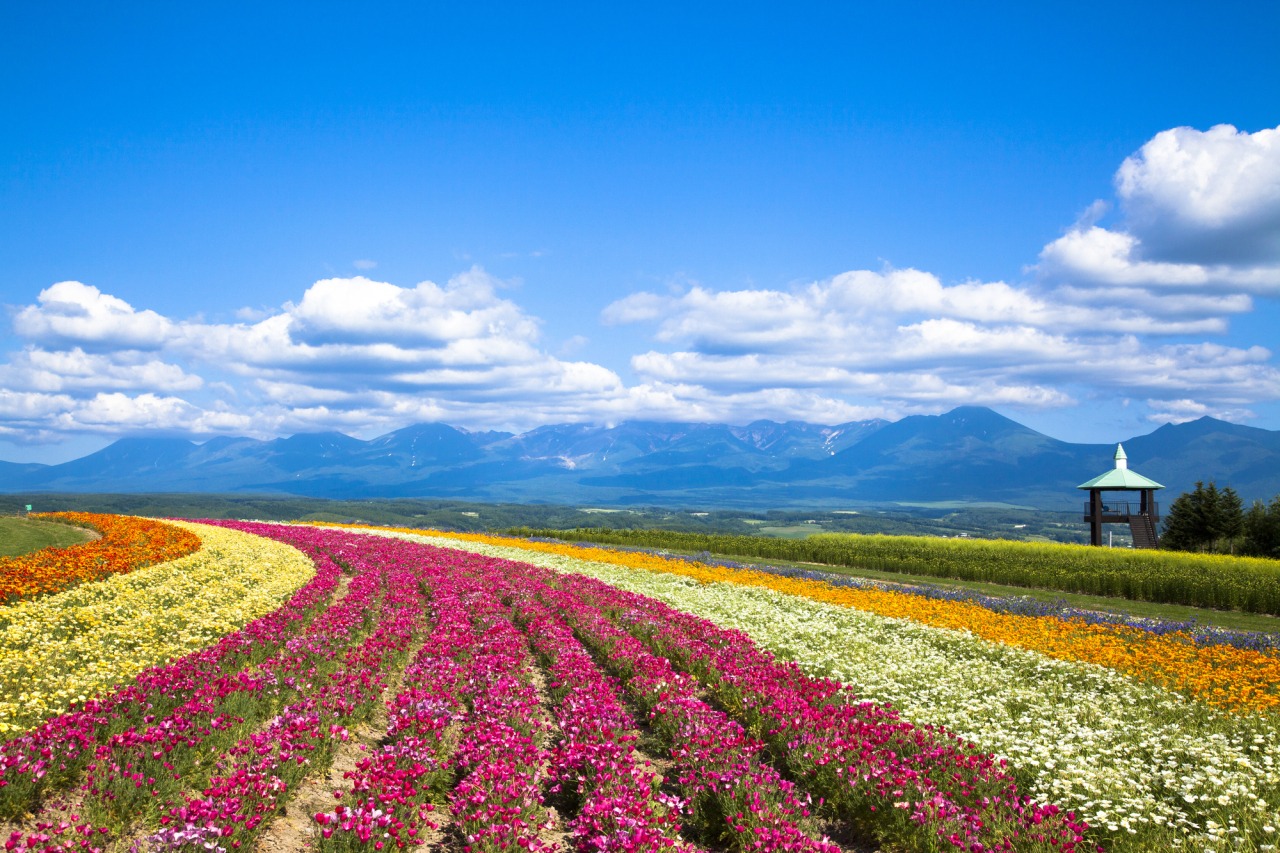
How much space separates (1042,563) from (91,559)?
4360cm

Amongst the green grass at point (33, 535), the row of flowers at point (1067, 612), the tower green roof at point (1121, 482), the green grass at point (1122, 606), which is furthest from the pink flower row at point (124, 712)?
the tower green roof at point (1121, 482)

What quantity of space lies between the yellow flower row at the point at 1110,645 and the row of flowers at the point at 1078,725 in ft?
3.14

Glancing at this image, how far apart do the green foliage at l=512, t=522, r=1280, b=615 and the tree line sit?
25.2 meters

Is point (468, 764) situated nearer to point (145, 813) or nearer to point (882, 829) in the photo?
point (145, 813)

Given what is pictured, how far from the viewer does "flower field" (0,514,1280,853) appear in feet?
24.2

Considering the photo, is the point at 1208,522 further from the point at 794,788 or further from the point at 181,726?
the point at 181,726

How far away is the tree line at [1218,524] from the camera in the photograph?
56.6 m

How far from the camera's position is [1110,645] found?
18219 millimetres

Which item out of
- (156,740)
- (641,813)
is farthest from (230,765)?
(641,813)

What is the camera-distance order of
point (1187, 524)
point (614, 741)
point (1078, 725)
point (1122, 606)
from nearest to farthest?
point (614, 741) → point (1078, 725) → point (1122, 606) → point (1187, 524)

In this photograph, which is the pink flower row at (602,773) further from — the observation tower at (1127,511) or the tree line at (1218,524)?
the tree line at (1218,524)

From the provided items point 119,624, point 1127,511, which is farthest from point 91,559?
point 1127,511

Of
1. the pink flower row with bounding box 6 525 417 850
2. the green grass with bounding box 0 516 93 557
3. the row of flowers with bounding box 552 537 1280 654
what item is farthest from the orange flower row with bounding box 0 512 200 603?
the row of flowers with bounding box 552 537 1280 654

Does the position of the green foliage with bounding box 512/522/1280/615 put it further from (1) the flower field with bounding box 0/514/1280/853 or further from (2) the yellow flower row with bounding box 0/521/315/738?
(2) the yellow flower row with bounding box 0/521/315/738
